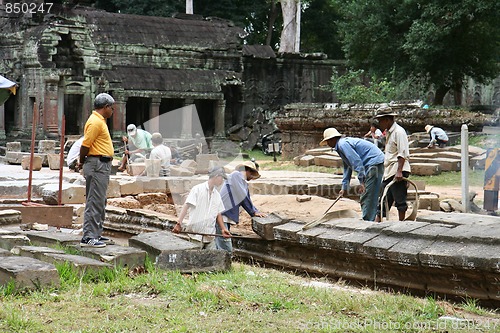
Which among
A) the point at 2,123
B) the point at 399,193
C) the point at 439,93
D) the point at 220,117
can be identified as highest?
the point at 439,93

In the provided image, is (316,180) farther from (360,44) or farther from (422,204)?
(360,44)

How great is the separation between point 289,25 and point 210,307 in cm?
3302

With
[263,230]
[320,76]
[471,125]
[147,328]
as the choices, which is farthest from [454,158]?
[320,76]

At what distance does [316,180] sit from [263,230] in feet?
17.1

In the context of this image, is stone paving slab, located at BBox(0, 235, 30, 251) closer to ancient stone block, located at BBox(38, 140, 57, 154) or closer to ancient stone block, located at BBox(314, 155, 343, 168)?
ancient stone block, located at BBox(314, 155, 343, 168)

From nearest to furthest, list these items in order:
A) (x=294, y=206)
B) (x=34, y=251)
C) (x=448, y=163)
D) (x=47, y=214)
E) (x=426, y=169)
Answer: (x=34, y=251), (x=47, y=214), (x=294, y=206), (x=426, y=169), (x=448, y=163)

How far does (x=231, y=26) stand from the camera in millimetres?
34219

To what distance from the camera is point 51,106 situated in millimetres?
27594

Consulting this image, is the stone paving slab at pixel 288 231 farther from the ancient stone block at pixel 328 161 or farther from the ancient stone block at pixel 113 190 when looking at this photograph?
the ancient stone block at pixel 328 161

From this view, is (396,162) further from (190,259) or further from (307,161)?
(307,161)

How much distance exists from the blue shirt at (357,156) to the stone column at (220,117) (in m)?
23.1

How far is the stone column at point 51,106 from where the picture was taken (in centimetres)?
2739

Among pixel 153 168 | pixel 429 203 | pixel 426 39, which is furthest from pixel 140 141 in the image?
pixel 426 39

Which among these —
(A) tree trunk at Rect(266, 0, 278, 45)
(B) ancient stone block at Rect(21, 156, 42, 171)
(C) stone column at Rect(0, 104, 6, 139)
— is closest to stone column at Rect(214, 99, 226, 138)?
(C) stone column at Rect(0, 104, 6, 139)
